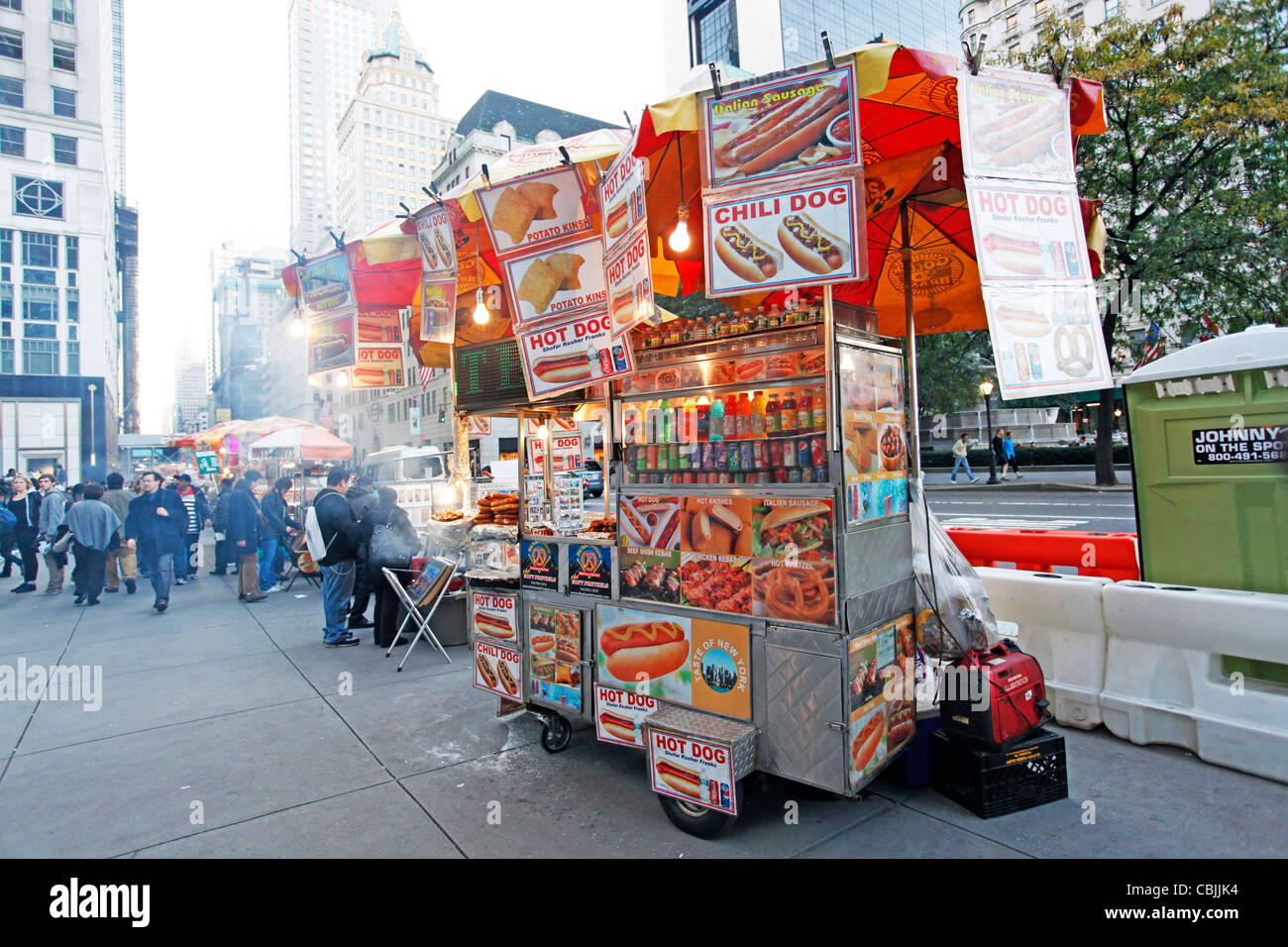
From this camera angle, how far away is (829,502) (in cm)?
336

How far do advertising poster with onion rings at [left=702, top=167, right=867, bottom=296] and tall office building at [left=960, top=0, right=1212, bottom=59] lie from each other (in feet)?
154

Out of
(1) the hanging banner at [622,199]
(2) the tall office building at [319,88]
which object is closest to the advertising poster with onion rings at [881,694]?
(1) the hanging banner at [622,199]

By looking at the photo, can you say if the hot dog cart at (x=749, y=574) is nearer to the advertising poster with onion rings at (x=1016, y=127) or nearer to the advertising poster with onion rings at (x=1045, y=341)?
the advertising poster with onion rings at (x=1045, y=341)

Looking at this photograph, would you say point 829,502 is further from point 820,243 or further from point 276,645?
point 276,645

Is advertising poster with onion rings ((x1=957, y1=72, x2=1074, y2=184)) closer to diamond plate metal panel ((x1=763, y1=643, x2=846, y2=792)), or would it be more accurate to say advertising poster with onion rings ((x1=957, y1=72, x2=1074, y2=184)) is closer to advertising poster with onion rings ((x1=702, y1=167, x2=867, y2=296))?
advertising poster with onion rings ((x1=702, y1=167, x2=867, y2=296))

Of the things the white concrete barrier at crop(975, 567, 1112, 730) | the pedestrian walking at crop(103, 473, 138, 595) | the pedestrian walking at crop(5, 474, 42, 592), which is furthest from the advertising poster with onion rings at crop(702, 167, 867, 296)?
the pedestrian walking at crop(5, 474, 42, 592)

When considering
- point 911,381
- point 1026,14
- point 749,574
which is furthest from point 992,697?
point 1026,14

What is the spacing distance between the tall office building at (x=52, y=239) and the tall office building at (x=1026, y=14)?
183ft

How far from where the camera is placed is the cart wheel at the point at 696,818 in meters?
3.29

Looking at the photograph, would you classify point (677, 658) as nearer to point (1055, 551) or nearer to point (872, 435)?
point (872, 435)

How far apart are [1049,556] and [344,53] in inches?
7674

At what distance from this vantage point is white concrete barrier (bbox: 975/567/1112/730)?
14.7 feet

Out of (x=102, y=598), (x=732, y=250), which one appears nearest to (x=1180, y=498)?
(x=732, y=250)

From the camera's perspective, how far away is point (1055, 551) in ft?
19.5
